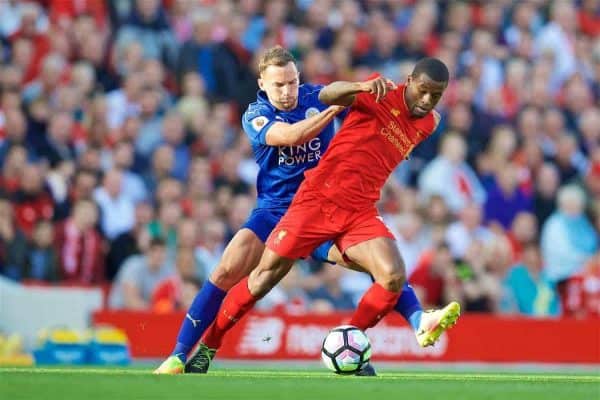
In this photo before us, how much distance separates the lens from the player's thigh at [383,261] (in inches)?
384

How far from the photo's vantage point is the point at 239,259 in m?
10.4

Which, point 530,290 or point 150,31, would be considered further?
point 150,31

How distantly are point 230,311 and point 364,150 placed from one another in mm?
1540

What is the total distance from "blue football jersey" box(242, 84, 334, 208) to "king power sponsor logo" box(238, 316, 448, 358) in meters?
4.64

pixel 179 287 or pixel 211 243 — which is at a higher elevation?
pixel 211 243

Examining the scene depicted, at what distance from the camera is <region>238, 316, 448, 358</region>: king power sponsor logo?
49.6 ft

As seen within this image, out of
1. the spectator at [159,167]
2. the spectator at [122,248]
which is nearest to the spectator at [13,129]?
the spectator at [122,248]

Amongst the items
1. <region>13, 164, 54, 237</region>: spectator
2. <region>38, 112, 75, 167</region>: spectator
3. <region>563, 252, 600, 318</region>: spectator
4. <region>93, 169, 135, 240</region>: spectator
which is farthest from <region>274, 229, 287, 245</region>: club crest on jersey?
<region>563, 252, 600, 318</region>: spectator

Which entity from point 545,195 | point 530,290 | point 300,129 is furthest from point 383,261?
point 545,195

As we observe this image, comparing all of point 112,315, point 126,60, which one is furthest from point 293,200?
point 126,60

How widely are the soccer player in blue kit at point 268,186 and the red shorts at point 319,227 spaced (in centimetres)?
31

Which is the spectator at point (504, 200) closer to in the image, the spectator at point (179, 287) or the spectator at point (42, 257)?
the spectator at point (179, 287)

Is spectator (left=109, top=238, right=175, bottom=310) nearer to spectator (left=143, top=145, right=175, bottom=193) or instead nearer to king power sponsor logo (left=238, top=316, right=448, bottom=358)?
king power sponsor logo (left=238, top=316, right=448, bottom=358)

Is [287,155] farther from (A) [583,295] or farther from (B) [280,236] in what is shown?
(A) [583,295]
